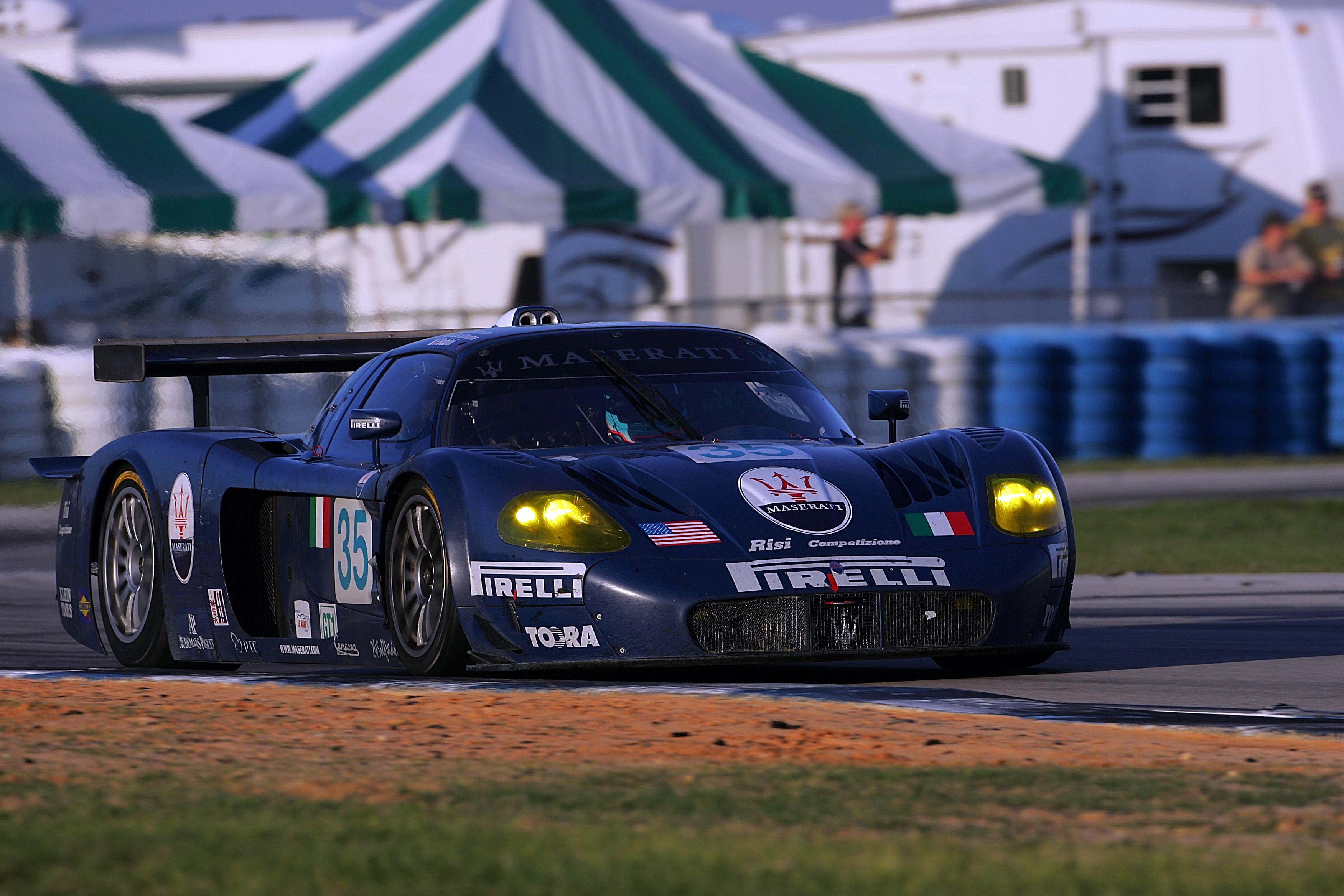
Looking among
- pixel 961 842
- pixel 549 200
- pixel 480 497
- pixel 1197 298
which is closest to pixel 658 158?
pixel 549 200

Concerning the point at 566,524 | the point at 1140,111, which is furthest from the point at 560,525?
the point at 1140,111

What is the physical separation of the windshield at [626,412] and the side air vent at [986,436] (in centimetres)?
46

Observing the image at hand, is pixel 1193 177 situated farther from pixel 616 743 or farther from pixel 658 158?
pixel 616 743

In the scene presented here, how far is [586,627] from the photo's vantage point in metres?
5.84

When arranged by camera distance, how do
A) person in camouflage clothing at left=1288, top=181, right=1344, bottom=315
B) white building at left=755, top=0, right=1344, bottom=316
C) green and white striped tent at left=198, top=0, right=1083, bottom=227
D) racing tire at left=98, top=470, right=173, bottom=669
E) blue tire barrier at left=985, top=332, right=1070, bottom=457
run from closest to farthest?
racing tire at left=98, top=470, right=173, bottom=669, blue tire barrier at left=985, top=332, right=1070, bottom=457, green and white striped tent at left=198, top=0, right=1083, bottom=227, person in camouflage clothing at left=1288, top=181, right=1344, bottom=315, white building at left=755, top=0, right=1344, bottom=316

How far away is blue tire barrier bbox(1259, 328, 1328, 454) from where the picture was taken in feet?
59.8

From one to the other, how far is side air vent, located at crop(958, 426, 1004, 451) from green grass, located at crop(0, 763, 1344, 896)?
7.29 feet

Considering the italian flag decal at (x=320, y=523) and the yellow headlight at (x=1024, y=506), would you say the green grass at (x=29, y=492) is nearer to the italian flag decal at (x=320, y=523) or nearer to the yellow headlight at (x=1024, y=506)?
the italian flag decal at (x=320, y=523)

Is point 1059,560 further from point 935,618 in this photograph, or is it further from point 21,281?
point 21,281

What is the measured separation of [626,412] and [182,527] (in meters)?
1.61

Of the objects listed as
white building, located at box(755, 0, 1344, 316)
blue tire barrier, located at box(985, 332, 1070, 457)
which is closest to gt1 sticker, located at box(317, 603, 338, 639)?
blue tire barrier, located at box(985, 332, 1070, 457)

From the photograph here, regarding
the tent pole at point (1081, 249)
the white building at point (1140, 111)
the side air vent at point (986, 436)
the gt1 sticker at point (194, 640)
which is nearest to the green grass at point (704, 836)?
the side air vent at point (986, 436)

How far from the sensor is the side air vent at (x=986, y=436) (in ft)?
21.3

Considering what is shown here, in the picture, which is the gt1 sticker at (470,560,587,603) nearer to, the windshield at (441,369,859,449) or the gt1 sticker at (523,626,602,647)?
the gt1 sticker at (523,626,602,647)
